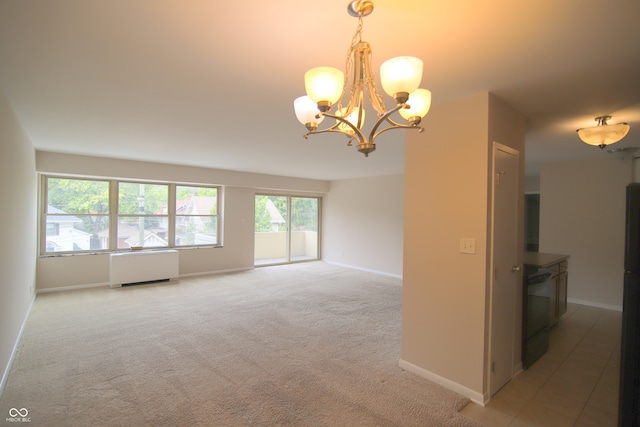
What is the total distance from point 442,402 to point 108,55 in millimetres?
3366

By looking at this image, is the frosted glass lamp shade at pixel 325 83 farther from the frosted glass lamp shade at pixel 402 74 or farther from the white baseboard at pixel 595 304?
the white baseboard at pixel 595 304

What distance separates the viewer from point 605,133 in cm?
279

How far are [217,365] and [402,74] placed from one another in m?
2.89

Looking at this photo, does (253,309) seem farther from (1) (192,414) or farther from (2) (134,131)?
(2) (134,131)

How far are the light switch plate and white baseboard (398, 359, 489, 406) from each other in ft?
3.57

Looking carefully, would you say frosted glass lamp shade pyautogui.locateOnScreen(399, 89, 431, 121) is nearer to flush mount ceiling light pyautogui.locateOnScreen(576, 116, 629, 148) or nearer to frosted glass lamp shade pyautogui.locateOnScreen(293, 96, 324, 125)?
frosted glass lamp shade pyautogui.locateOnScreen(293, 96, 324, 125)

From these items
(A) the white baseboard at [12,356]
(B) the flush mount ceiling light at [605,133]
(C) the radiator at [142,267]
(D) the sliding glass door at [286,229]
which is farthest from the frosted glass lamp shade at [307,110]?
(D) the sliding glass door at [286,229]

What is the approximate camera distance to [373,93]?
153 cm

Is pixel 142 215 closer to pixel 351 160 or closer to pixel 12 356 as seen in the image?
pixel 12 356

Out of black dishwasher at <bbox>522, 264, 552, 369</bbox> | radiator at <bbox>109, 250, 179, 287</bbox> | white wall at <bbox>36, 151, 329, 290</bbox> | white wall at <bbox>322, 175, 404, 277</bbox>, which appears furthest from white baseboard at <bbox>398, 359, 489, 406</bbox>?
white wall at <bbox>36, 151, 329, 290</bbox>

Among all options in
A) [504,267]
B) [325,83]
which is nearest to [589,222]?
[504,267]

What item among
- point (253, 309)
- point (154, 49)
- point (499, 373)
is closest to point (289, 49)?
point (154, 49)

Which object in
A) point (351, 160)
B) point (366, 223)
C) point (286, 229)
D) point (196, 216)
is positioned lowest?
point (286, 229)

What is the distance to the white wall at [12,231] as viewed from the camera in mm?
2530
